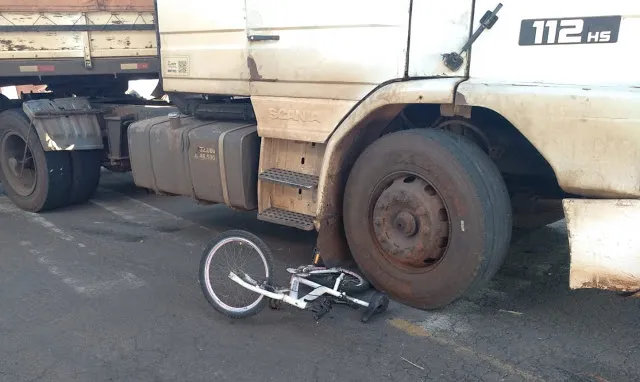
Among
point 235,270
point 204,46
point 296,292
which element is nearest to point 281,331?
point 296,292

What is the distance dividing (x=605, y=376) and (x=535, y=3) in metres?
1.99

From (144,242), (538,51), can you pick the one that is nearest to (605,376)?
(538,51)

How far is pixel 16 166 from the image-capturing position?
678 centimetres

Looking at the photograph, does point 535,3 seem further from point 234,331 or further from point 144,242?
point 144,242

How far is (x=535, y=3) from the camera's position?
10.4ft

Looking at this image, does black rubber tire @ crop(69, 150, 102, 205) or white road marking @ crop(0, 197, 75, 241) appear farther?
black rubber tire @ crop(69, 150, 102, 205)

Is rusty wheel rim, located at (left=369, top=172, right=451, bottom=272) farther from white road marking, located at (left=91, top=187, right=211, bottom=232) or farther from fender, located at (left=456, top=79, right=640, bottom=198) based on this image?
white road marking, located at (left=91, top=187, right=211, bottom=232)

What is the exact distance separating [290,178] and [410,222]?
1055 millimetres

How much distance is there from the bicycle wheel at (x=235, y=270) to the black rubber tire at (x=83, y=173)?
340 cm

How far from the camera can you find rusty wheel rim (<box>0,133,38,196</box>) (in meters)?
6.75

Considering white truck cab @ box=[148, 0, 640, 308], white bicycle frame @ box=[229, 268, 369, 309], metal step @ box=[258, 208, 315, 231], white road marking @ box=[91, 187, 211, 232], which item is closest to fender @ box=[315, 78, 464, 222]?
white truck cab @ box=[148, 0, 640, 308]

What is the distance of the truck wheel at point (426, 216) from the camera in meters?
3.43

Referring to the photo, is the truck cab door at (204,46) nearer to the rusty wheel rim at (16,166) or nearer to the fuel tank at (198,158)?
the fuel tank at (198,158)

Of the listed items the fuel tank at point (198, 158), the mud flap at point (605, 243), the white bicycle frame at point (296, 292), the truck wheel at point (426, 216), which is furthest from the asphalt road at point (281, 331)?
the fuel tank at point (198, 158)
